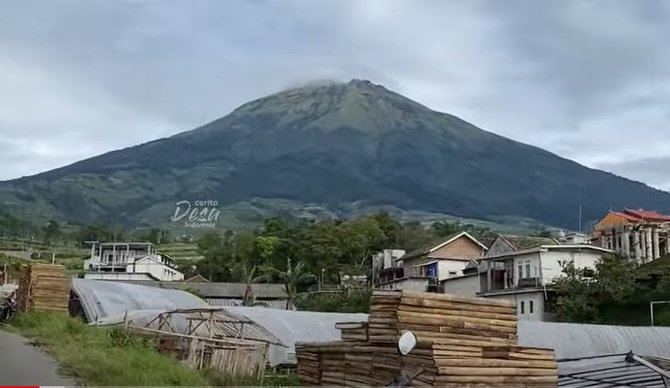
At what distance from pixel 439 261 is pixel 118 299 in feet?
87.7

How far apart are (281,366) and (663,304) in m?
19.3

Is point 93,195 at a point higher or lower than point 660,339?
higher

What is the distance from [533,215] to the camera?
18800 centimetres

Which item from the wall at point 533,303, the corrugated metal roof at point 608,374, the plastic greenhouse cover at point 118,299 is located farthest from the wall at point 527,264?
the corrugated metal roof at point 608,374

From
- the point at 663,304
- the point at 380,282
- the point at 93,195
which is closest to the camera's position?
the point at 663,304

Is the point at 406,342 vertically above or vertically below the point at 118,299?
below

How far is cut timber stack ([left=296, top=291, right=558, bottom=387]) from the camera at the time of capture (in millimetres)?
9516

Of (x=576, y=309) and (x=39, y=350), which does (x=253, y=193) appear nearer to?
(x=576, y=309)

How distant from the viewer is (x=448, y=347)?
966 centimetres

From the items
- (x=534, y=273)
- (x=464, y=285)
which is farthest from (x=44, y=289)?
(x=464, y=285)

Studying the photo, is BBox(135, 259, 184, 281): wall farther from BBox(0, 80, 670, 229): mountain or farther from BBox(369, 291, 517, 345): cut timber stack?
BBox(0, 80, 670, 229): mountain

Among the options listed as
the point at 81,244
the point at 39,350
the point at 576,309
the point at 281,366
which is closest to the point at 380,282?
the point at 576,309

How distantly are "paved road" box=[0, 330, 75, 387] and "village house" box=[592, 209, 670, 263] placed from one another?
1367 inches

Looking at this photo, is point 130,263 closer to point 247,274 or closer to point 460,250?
point 247,274
